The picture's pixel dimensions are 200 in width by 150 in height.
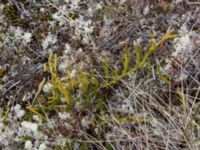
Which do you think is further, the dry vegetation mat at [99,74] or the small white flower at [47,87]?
the small white flower at [47,87]

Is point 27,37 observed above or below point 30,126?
above

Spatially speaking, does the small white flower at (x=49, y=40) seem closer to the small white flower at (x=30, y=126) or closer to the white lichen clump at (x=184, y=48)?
the small white flower at (x=30, y=126)

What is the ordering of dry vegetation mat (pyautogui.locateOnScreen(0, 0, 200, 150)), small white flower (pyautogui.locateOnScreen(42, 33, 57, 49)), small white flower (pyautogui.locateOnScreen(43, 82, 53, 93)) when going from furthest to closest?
small white flower (pyautogui.locateOnScreen(42, 33, 57, 49)) < small white flower (pyautogui.locateOnScreen(43, 82, 53, 93)) < dry vegetation mat (pyautogui.locateOnScreen(0, 0, 200, 150))

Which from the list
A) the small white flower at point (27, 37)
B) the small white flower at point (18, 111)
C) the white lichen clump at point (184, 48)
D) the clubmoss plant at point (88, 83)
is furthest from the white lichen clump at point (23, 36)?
Result: the white lichen clump at point (184, 48)

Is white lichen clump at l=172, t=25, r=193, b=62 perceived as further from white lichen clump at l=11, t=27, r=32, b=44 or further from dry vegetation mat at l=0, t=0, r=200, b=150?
white lichen clump at l=11, t=27, r=32, b=44

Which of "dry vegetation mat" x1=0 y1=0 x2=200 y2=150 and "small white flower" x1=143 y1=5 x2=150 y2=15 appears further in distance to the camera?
"small white flower" x1=143 y1=5 x2=150 y2=15

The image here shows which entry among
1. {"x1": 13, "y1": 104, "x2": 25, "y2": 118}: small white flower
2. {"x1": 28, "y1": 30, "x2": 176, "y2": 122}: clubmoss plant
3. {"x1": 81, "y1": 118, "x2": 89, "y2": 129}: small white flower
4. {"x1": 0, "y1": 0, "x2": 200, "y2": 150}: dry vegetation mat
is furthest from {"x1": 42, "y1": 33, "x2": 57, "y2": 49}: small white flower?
→ {"x1": 81, "y1": 118, "x2": 89, "y2": 129}: small white flower

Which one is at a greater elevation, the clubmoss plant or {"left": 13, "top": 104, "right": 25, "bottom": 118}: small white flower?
the clubmoss plant

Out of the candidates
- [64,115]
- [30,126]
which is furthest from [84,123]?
[30,126]

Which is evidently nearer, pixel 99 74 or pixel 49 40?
pixel 99 74

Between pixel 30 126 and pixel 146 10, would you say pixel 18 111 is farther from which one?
pixel 146 10

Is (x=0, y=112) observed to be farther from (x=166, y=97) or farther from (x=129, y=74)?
(x=166, y=97)

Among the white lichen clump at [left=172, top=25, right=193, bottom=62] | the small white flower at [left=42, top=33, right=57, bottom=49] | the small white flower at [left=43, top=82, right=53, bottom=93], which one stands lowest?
the small white flower at [left=43, top=82, right=53, bottom=93]

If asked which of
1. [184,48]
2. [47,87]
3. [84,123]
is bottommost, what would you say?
[84,123]
